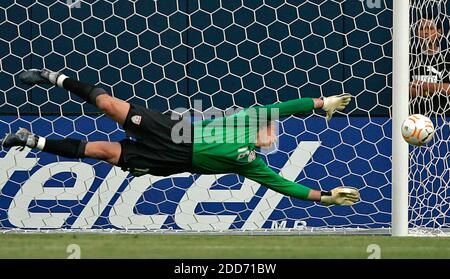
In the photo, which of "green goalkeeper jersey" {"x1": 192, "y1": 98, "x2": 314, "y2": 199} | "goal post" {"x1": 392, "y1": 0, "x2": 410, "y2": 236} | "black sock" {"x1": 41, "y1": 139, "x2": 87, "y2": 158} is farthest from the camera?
"green goalkeeper jersey" {"x1": 192, "y1": 98, "x2": 314, "y2": 199}

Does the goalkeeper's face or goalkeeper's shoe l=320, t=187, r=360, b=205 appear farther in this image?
the goalkeeper's face

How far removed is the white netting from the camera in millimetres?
7004

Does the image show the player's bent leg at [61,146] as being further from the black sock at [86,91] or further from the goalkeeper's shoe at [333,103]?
the goalkeeper's shoe at [333,103]

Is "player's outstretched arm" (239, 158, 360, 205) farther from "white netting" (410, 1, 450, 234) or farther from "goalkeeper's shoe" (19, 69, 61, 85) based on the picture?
"goalkeeper's shoe" (19, 69, 61, 85)

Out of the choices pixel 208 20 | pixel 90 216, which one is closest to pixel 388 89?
pixel 208 20

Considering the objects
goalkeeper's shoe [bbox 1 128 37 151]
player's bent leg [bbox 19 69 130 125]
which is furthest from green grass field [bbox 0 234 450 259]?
player's bent leg [bbox 19 69 130 125]

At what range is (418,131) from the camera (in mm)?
6145

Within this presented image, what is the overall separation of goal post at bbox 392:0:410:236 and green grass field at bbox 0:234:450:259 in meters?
0.17

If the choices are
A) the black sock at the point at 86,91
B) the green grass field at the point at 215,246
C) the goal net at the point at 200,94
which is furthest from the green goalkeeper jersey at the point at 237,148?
the goal net at the point at 200,94

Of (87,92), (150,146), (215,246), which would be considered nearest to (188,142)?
(150,146)

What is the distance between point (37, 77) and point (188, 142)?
3.33 ft

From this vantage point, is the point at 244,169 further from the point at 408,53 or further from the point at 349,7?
the point at 349,7

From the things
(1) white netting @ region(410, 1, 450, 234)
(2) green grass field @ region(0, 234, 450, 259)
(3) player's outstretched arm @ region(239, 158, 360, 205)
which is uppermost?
(1) white netting @ region(410, 1, 450, 234)

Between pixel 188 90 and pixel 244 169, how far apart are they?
4.70 ft
